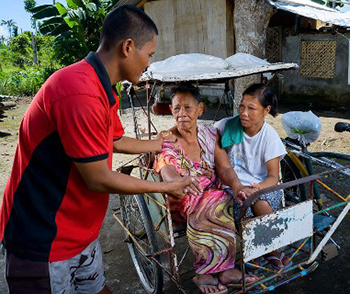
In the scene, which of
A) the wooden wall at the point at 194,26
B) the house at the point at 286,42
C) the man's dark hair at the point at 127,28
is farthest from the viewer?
the wooden wall at the point at 194,26

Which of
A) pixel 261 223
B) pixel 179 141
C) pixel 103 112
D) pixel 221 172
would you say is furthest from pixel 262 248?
pixel 103 112

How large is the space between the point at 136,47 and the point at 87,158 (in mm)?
558

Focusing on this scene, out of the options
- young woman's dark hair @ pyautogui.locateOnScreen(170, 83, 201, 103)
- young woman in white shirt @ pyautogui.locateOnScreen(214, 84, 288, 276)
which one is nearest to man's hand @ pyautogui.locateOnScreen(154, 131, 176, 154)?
young woman's dark hair @ pyautogui.locateOnScreen(170, 83, 201, 103)

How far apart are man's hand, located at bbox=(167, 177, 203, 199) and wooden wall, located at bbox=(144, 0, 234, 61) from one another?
8.24 metres

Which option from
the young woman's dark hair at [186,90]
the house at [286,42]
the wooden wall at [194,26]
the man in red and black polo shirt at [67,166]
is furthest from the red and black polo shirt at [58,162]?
the wooden wall at [194,26]

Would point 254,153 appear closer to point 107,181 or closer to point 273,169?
point 273,169

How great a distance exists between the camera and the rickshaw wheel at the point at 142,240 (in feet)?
8.63

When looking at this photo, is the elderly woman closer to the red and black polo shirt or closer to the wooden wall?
the red and black polo shirt

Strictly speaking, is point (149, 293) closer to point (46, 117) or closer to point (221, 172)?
point (221, 172)

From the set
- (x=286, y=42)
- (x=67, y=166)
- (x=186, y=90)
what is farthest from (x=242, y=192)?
(x=286, y=42)

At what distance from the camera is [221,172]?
8.95 feet

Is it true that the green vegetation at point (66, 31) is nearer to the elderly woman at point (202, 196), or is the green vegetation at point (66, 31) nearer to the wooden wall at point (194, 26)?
the wooden wall at point (194, 26)

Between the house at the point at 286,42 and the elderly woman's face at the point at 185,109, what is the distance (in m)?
6.99

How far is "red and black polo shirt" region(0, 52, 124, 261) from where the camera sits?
Answer: 1.38m
